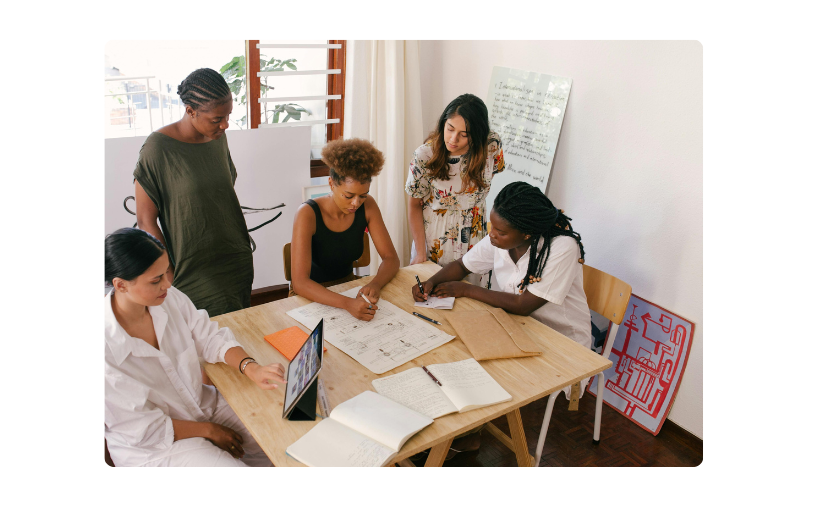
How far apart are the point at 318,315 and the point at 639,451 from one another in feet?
5.43

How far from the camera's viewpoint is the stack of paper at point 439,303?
212 centimetres

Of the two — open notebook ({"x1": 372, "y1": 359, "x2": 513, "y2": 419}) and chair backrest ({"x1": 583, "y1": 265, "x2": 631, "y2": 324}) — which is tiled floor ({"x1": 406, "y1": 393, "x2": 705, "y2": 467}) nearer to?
chair backrest ({"x1": 583, "y1": 265, "x2": 631, "y2": 324})

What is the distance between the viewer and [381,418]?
1.45 m

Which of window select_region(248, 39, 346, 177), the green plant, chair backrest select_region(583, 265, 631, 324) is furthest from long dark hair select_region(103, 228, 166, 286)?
the green plant

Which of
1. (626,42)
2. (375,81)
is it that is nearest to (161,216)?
(375,81)

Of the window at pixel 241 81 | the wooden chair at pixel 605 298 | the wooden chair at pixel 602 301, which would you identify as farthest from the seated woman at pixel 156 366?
Answer: the window at pixel 241 81

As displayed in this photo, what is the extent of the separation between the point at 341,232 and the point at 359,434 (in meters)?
1.16

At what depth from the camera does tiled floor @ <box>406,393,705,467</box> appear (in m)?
2.44

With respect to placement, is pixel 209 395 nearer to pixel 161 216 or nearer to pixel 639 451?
pixel 161 216

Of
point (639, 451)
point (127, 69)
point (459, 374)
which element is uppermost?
point (127, 69)

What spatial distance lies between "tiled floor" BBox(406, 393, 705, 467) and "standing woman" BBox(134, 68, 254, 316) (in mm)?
1215

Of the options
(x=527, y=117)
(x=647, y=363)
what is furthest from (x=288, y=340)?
(x=527, y=117)

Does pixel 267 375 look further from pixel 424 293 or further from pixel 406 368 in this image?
pixel 424 293

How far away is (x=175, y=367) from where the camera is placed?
5.46 ft
